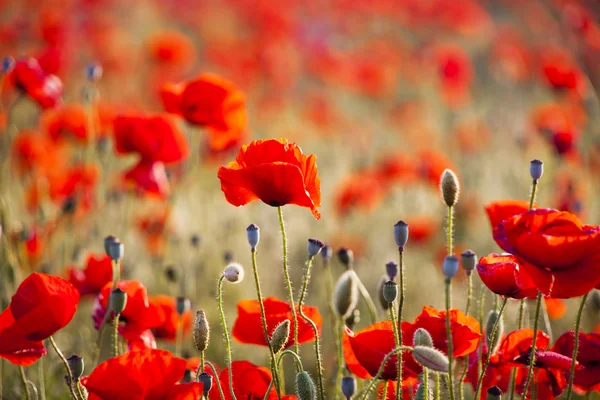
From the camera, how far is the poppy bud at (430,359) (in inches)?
42.3

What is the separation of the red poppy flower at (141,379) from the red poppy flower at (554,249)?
0.57m

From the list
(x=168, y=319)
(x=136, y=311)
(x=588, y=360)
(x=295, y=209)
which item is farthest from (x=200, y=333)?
(x=295, y=209)

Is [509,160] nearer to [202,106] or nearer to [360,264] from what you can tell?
[360,264]

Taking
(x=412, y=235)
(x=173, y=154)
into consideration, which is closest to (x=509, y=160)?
(x=412, y=235)

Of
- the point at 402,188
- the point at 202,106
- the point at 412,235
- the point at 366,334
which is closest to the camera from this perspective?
the point at 366,334

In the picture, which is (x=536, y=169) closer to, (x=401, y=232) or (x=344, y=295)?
(x=401, y=232)

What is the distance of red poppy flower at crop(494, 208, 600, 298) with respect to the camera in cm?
113

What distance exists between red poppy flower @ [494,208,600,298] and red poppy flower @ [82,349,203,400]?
57 centimetres

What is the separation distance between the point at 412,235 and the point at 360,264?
0.36 metres

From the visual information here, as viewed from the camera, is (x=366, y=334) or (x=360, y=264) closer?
(x=366, y=334)

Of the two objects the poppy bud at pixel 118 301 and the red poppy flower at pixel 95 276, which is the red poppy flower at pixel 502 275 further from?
the red poppy flower at pixel 95 276

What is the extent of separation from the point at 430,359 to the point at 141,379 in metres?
0.46

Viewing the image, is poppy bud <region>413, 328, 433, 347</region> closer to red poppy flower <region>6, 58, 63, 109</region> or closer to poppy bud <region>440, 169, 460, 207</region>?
poppy bud <region>440, 169, 460, 207</region>

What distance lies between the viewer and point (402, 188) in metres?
4.84
